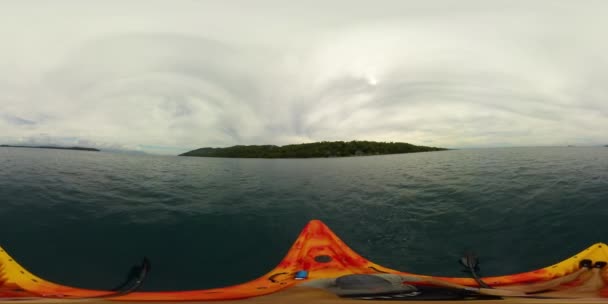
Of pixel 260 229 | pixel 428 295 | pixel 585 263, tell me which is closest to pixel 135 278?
pixel 260 229

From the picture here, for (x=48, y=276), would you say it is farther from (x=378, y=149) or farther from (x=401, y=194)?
(x=378, y=149)

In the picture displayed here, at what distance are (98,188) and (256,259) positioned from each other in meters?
19.8

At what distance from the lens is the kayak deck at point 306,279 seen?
6668 mm

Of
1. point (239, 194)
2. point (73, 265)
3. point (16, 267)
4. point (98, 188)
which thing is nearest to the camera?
point (16, 267)

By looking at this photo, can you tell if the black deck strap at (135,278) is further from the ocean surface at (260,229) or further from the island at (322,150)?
the island at (322,150)

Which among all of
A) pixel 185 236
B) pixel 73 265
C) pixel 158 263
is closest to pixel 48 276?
pixel 73 265

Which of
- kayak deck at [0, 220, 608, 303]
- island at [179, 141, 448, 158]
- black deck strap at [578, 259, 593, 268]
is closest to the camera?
kayak deck at [0, 220, 608, 303]

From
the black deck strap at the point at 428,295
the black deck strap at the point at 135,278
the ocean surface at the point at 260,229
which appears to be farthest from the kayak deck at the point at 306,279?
the black deck strap at the point at 428,295

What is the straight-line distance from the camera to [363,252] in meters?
11.3

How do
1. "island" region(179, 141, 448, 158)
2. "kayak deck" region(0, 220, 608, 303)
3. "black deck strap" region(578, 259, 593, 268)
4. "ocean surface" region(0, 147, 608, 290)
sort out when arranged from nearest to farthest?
"kayak deck" region(0, 220, 608, 303), "black deck strap" region(578, 259, 593, 268), "ocean surface" region(0, 147, 608, 290), "island" region(179, 141, 448, 158)

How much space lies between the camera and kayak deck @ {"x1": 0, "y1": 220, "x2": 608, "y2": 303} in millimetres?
6668

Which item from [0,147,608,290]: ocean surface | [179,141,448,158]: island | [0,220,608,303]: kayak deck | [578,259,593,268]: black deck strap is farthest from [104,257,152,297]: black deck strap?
[179,141,448,158]: island

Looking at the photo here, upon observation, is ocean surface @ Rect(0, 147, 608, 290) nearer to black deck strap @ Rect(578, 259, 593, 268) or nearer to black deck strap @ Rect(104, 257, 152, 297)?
black deck strap @ Rect(104, 257, 152, 297)

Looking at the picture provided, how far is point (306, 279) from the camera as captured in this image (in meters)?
8.09
